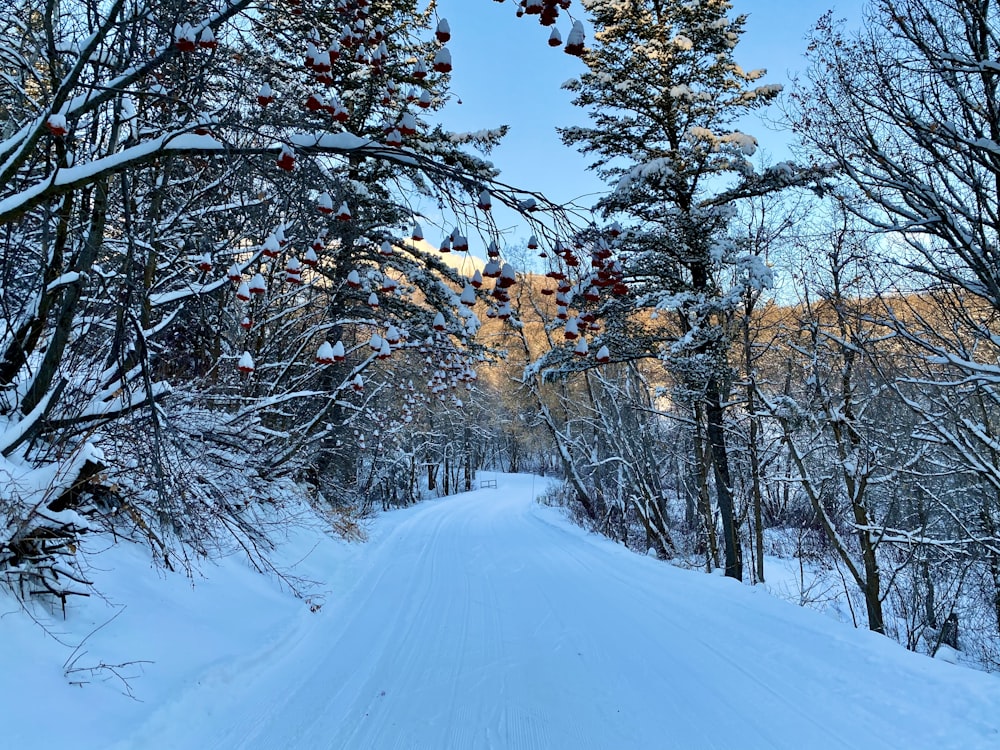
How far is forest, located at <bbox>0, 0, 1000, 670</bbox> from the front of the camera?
3207mm

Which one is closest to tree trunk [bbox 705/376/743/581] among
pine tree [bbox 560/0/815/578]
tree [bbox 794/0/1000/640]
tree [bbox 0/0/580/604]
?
pine tree [bbox 560/0/815/578]

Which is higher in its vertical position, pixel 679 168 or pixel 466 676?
pixel 679 168

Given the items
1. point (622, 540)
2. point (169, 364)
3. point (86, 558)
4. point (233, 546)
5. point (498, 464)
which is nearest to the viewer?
point (86, 558)

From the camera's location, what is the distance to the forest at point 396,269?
3207mm

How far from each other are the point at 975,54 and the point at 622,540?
12502mm

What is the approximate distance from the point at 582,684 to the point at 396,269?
784 cm

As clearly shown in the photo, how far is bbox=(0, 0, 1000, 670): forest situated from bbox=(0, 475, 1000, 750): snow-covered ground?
0.67m

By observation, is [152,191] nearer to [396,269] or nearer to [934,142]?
[396,269]

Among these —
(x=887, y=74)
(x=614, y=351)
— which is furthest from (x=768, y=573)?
(x=887, y=74)

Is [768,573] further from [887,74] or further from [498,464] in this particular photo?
[498,464]

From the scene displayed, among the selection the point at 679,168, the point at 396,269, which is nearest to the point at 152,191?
the point at 396,269

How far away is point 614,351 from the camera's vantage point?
35.6 feet

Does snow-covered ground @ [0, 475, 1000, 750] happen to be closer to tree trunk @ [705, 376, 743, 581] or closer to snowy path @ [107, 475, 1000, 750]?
snowy path @ [107, 475, 1000, 750]

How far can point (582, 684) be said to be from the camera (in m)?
4.09
